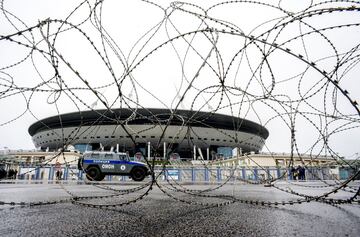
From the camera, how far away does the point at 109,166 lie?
55.9ft

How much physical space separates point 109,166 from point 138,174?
1.92 m

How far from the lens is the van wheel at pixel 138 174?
675 inches

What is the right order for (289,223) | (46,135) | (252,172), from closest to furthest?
(289,223) → (252,172) → (46,135)

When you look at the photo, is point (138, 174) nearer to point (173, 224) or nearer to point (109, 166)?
point (109, 166)

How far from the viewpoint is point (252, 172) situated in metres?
19.7

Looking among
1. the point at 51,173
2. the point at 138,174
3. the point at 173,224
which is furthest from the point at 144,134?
the point at 173,224

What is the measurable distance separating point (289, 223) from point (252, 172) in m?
18.0

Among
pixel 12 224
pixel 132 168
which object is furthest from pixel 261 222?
pixel 132 168

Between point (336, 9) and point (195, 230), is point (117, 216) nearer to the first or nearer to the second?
point (195, 230)

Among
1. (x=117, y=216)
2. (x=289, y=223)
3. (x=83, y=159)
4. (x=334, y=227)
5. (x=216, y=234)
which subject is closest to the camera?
(x=216, y=234)

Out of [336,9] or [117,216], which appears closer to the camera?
[336,9]

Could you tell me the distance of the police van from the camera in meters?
16.8

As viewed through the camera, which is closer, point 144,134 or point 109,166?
point 109,166

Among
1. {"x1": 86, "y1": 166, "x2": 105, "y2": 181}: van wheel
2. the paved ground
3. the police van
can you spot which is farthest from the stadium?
the paved ground
